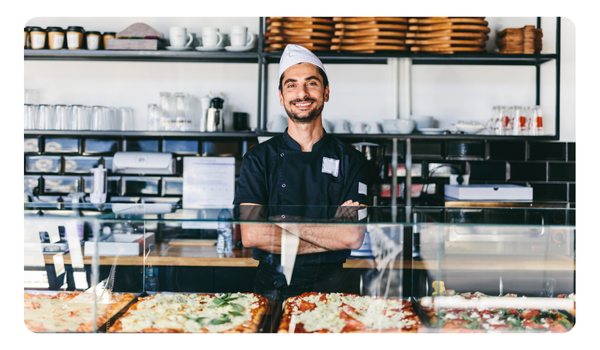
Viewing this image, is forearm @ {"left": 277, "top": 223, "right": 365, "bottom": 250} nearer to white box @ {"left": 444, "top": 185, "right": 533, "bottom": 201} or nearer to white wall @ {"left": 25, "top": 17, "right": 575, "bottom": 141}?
white box @ {"left": 444, "top": 185, "right": 533, "bottom": 201}

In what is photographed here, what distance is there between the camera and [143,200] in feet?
10.6

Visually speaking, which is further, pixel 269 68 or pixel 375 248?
pixel 269 68

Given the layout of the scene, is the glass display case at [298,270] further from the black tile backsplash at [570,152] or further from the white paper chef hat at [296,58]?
the black tile backsplash at [570,152]

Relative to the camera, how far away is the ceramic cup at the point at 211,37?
→ 9.50ft

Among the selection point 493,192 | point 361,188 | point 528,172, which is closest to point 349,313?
point 361,188

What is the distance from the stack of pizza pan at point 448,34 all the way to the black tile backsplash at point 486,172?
0.79m

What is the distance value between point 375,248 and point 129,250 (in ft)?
2.62

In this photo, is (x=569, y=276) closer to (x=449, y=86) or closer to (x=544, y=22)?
(x=449, y=86)

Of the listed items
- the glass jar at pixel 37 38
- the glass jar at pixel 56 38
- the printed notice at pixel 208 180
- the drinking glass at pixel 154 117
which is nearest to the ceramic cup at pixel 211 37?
the drinking glass at pixel 154 117

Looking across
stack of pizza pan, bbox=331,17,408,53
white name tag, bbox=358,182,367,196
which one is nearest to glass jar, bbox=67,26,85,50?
stack of pizza pan, bbox=331,17,408,53

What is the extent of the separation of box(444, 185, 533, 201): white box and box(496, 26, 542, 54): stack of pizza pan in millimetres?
893

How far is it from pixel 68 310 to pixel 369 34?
227cm

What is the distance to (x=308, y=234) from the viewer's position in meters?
1.39
